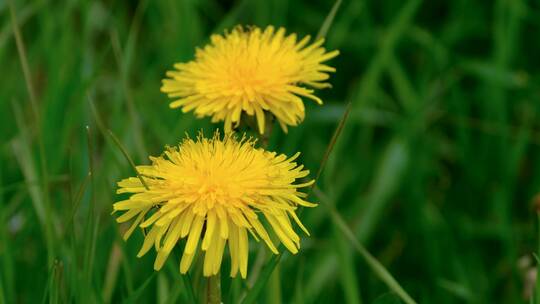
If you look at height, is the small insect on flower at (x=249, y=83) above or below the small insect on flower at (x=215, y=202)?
above

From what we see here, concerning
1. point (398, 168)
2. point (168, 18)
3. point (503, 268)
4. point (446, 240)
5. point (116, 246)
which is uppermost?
point (168, 18)

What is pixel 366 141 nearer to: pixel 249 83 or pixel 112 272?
pixel 112 272

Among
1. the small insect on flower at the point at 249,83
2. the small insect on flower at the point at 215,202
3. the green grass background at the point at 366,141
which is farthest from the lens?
the green grass background at the point at 366,141

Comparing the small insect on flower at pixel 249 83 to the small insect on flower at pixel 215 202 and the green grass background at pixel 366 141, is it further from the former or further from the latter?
the green grass background at pixel 366 141

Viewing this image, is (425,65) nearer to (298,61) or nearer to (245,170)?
(298,61)

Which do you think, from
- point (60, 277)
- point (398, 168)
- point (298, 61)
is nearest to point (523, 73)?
point (398, 168)

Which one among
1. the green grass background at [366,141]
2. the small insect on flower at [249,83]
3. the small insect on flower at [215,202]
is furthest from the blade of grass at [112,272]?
the small insect on flower at [215,202]

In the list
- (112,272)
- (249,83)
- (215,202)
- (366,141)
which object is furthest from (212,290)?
(366,141)
